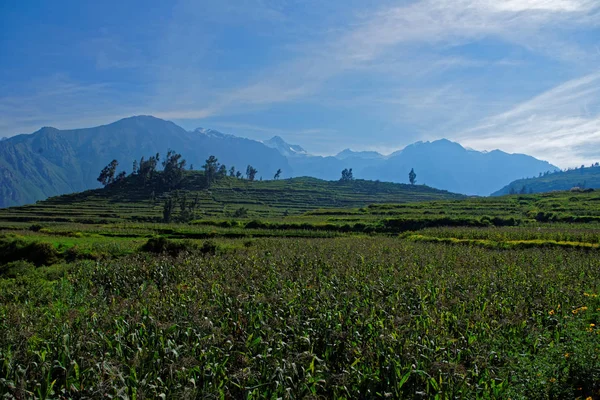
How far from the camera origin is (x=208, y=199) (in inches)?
4978

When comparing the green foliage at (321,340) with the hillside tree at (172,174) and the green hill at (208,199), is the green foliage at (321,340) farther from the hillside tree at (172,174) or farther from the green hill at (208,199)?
the hillside tree at (172,174)

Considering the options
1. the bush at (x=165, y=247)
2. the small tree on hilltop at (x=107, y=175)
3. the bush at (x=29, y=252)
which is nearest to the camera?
the bush at (x=29, y=252)

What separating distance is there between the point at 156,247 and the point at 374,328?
80.5 feet

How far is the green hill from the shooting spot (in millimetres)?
88938

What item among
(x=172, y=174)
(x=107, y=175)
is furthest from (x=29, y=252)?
(x=107, y=175)

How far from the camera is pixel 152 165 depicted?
146 metres

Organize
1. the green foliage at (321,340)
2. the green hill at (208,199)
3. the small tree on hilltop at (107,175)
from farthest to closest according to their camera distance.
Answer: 1. the small tree on hilltop at (107,175)
2. the green hill at (208,199)
3. the green foliage at (321,340)

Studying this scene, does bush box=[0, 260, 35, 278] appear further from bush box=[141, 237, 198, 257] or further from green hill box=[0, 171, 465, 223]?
green hill box=[0, 171, 465, 223]

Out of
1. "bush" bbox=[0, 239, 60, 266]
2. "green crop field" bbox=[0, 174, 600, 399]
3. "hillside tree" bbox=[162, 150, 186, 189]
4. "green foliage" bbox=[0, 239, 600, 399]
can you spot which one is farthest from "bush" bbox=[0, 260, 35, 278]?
"hillside tree" bbox=[162, 150, 186, 189]

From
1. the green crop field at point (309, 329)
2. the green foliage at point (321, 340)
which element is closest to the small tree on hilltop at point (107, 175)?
the green crop field at point (309, 329)

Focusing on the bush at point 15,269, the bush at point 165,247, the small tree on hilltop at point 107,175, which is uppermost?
the small tree on hilltop at point 107,175

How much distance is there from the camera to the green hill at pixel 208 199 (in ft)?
292

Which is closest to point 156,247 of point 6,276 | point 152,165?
point 6,276

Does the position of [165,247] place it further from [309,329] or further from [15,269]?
[309,329]
